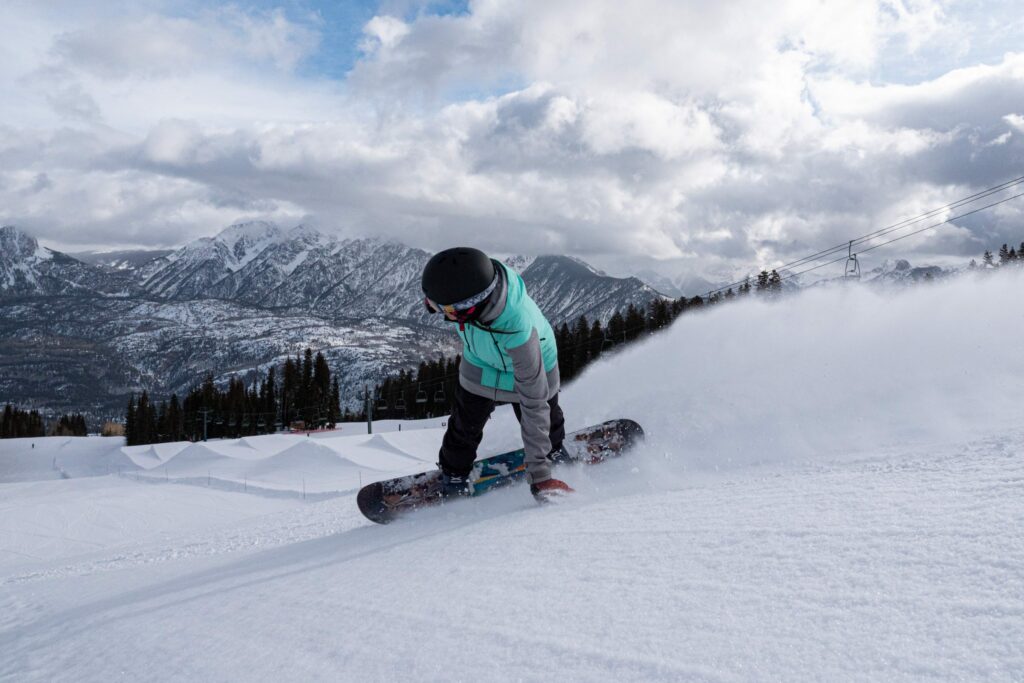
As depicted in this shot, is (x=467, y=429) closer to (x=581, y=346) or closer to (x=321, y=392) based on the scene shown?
(x=581, y=346)

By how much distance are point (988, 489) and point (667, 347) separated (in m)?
6.70

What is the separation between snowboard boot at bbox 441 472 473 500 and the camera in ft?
20.6

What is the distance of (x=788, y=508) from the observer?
127 inches

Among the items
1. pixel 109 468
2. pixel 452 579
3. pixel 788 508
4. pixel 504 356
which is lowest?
pixel 109 468

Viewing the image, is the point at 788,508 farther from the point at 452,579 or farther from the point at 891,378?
the point at 891,378

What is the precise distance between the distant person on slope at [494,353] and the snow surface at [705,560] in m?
0.54

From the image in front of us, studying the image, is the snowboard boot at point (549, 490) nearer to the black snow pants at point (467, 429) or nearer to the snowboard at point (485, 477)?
→ the black snow pants at point (467, 429)

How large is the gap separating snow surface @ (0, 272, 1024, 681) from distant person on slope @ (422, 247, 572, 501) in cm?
54

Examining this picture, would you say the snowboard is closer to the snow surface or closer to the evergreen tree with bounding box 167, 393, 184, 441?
the snow surface

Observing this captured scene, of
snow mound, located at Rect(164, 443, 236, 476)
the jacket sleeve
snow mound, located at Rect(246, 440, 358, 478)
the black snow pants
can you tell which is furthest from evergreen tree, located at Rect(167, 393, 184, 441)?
the jacket sleeve

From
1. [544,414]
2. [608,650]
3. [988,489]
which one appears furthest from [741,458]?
[608,650]

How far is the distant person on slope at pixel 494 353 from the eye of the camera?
4832mm

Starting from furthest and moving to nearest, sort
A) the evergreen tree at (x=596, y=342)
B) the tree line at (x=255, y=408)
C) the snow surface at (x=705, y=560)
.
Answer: the tree line at (x=255, y=408), the evergreen tree at (x=596, y=342), the snow surface at (x=705, y=560)

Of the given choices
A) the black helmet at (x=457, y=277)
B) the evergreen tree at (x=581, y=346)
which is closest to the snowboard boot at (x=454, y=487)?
the black helmet at (x=457, y=277)
